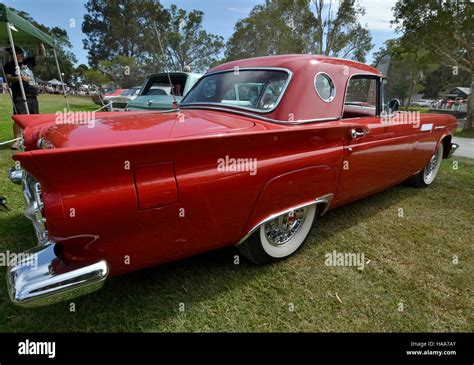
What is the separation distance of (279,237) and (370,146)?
3.98 ft

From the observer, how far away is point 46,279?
1.40 m

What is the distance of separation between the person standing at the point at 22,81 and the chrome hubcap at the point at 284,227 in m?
5.02

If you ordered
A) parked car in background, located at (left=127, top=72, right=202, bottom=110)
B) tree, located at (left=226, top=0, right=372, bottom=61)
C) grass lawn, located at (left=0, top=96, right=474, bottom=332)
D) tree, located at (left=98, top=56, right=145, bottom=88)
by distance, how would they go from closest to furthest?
grass lawn, located at (left=0, top=96, right=474, bottom=332)
parked car in background, located at (left=127, top=72, right=202, bottom=110)
tree, located at (left=226, top=0, right=372, bottom=61)
tree, located at (left=98, top=56, right=145, bottom=88)

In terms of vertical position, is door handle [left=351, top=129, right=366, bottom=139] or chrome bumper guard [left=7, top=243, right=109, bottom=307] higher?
door handle [left=351, top=129, right=366, bottom=139]

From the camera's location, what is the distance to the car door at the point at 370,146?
262cm

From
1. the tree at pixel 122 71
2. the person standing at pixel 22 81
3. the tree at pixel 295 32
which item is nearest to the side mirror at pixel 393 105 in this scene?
the person standing at pixel 22 81

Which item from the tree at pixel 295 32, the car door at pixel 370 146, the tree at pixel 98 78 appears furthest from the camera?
the tree at pixel 98 78

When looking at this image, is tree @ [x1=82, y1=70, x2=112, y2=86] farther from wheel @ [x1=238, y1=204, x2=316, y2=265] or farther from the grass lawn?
wheel @ [x1=238, y1=204, x2=316, y2=265]

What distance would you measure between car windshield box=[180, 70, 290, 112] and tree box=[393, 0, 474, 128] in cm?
1133

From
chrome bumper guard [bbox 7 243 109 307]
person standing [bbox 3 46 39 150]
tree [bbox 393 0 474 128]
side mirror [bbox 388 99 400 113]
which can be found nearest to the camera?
chrome bumper guard [bbox 7 243 109 307]

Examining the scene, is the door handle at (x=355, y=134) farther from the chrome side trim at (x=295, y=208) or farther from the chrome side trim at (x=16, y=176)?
the chrome side trim at (x=16, y=176)

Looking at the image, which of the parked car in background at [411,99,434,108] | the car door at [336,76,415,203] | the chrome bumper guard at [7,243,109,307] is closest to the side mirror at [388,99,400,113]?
the car door at [336,76,415,203]

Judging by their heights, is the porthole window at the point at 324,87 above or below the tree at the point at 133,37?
below

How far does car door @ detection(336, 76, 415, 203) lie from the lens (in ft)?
8.61
